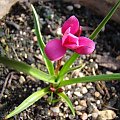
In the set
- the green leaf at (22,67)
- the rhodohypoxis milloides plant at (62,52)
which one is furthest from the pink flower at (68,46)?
the green leaf at (22,67)

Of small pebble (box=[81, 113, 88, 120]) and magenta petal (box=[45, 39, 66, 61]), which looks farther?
small pebble (box=[81, 113, 88, 120])

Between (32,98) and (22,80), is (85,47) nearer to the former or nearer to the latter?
(32,98)

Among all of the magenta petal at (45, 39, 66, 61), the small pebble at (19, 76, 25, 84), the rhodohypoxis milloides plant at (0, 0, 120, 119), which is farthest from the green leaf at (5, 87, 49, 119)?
the magenta petal at (45, 39, 66, 61)

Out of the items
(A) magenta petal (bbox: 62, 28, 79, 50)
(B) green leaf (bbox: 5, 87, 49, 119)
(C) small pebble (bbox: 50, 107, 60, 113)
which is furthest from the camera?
(C) small pebble (bbox: 50, 107, 60, 113)

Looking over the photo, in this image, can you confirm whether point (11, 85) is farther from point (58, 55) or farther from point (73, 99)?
point (58, 55)

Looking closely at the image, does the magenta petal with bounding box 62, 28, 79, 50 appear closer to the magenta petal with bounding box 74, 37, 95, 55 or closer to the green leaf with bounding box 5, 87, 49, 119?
the magenta petal with bounding box 74, 37, 95, 55

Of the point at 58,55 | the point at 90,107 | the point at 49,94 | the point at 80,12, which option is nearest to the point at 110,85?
the point at 90,107

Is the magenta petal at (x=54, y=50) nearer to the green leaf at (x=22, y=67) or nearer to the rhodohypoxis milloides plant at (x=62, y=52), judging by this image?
the rhodohypoxis milloides plant at (x=62, y=52)

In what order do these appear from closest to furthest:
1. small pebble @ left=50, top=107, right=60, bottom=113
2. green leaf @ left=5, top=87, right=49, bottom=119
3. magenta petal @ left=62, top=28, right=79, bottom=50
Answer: magenta petal @ left=62, top=28, right=79, bottom=50 < green leaf @ left=5, top=87, right=49, bottom=119 < small pebble @ left=50, top=107, right=60, bottom=113

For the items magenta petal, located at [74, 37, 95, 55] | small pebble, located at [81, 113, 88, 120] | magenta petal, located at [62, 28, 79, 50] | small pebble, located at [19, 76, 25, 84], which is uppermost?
magenta petal, located at [62, 28, 79, 50]

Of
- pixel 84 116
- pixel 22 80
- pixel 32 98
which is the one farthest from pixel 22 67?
pixel 84 116
